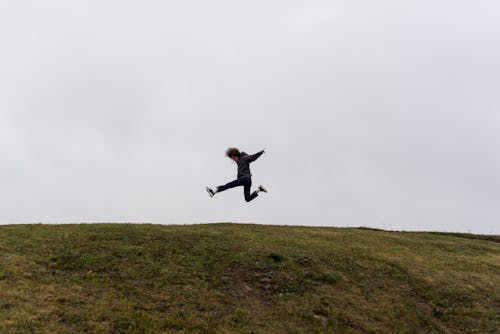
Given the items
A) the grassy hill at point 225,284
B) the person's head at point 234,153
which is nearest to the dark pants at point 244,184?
the person's head at point 234,153

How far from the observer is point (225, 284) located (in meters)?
14.4

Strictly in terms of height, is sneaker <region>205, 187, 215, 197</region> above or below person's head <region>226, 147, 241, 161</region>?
below

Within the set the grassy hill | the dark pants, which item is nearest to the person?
the dark pants

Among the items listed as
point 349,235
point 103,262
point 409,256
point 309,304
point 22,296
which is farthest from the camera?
point 349,235

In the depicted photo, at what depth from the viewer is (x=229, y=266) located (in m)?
15.9

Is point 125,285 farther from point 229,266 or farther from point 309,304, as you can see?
point 309,304

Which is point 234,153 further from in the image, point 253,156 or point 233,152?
point 253,156

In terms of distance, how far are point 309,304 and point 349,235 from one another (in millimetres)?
10977

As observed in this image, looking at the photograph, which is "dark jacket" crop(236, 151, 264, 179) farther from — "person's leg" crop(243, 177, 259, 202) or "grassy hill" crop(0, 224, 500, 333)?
"grassy hill" crop(0, 224, 500, 333)

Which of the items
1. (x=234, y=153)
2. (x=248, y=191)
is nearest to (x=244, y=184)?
(x=248, y=191)

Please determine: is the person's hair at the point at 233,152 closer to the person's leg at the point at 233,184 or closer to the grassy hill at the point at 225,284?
the person's leg at the point at 233,184

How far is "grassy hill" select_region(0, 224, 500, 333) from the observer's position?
11.5 metres

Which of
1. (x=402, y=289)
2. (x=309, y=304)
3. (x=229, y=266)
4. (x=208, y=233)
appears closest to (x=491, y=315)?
(x=402, y=289)

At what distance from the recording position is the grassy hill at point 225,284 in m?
11.5
